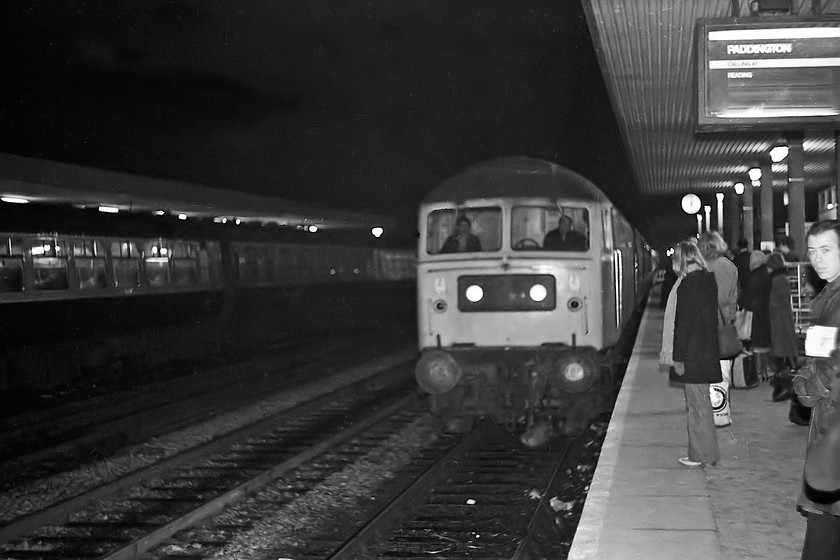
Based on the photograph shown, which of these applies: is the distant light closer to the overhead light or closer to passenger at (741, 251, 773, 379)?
passenger at (741, 251, 773, 379)

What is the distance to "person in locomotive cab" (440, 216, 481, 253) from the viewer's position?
10.7 metres

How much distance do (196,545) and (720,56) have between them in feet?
19.8

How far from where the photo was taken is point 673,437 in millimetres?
8898

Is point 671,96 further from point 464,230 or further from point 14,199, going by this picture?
point 14,199

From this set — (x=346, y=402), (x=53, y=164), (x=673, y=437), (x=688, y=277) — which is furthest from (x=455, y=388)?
(x=53, y=164)

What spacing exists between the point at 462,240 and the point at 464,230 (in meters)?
0.12

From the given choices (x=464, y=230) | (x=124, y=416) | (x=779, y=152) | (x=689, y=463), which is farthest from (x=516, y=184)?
(x=779, y=152)

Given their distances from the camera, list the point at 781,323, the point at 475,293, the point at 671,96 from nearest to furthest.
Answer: the point at 475,293 → the point at 781,323 → the point at 671,96

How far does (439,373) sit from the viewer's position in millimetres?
10273

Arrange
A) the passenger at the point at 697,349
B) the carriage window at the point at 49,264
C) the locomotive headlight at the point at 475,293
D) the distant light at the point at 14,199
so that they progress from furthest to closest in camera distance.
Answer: the carriage window at the point at 49,264, the distant light at the point at 14,199, the locomotive headlight at the point at 475,293, the passenger at the point at 697,349

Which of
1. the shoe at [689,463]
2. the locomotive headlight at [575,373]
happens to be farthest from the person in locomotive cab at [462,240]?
the shoe at [689,463]

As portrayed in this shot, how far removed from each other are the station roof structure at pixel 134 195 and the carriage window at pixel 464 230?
6.88 m

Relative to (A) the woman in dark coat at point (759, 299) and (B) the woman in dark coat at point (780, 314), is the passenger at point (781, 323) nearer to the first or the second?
(B) the woman in dark coat at point (780, 314)

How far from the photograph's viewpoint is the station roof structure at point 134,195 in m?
15.3
